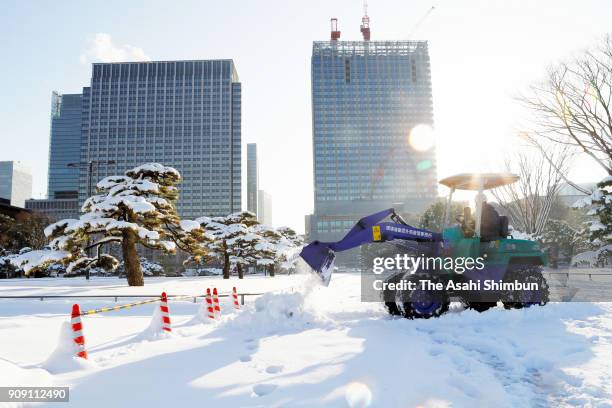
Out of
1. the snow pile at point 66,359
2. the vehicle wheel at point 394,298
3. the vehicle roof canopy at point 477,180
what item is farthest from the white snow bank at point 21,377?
the vehicle roof canopy at point 477,180

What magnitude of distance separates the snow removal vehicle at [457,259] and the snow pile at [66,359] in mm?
4320

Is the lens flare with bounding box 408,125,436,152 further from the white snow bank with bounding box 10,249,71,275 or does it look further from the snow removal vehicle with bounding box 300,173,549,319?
the snow removal vehicle with bounding box 300,173,549,319

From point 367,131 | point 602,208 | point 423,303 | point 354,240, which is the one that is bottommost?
point 423,303

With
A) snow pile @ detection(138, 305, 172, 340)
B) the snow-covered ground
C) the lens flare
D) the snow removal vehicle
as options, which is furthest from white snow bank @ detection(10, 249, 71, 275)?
the lens flare

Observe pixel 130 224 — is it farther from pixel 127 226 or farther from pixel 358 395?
pixel 358 395

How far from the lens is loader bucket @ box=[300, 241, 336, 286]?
8.04 m

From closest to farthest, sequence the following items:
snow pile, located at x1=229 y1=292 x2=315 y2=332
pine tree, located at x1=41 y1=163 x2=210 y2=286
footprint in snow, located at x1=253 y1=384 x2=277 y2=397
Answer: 1. footprint in snow, located at x1=253 y1=384 x2=277 y2=397
2. snow pile, located at x1=229 y1=292 x2=315 y2=332
3. pine tree, located at x1=41 y1=163 x2=210 y2=286

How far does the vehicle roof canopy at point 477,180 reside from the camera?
28.6 ft

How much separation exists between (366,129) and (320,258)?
531ft

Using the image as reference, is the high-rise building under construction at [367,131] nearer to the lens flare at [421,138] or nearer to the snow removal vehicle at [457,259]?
the lens flare at [421,138]

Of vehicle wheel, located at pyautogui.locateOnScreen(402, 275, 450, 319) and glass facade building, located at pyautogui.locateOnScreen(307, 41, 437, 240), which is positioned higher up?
glass facade building, located at pyautogui.locateOnScreen(307, 41, 437, 240)

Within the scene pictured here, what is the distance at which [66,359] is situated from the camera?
A: 551 centimetres

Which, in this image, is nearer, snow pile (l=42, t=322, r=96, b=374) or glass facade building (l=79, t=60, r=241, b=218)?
snow pile (l=42, t=322, r=96, b=374)

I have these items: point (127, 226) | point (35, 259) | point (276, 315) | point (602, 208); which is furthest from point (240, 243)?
point (276, 315)
